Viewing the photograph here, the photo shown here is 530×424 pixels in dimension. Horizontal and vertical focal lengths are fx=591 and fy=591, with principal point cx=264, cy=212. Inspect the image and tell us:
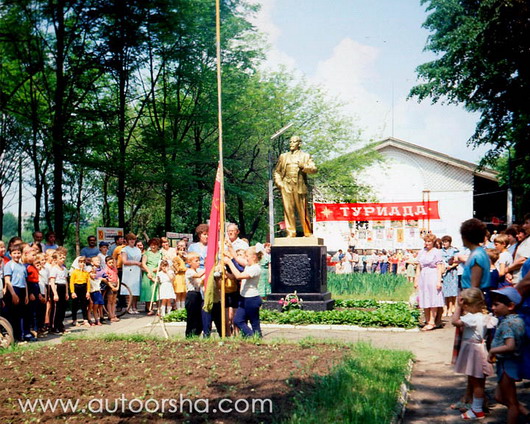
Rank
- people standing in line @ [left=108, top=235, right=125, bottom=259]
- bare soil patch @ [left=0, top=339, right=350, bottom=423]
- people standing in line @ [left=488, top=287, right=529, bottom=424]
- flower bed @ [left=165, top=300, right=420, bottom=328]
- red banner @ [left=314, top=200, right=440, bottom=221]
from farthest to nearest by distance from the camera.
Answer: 1. red banner @ [left=314, top=200, right=440, bottom=221]
2. people standing in line @ [left=108, top=235, right=125, bottom=259]
3. flower bed @ [left=165, top=300, right=420, bottom=328]
4. bare soil patch @ [left=0, top=339, right=350, bottom=423]
5. people standing in line @ [left=488, top=287, right=529, bottom=424]

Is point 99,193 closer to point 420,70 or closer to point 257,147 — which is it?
point 257,147

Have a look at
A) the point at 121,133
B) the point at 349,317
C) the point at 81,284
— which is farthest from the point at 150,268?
the point at 121,133

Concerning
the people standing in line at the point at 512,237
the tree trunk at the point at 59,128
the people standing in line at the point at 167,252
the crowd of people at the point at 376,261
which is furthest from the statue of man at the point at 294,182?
the crowd of people at the point at 376,261

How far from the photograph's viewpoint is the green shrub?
17.3m

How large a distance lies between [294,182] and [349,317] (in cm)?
406

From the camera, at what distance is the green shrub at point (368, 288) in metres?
17.3

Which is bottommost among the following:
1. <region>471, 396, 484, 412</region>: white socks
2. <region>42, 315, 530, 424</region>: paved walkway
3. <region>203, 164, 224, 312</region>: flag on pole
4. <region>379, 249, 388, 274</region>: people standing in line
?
<region>42, 315, 530, 424</region>: paved walkway

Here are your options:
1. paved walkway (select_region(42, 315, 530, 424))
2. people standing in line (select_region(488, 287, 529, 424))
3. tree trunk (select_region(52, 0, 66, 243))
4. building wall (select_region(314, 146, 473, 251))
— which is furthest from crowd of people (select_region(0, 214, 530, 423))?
building wall (select_region(314, 146, 473, 251))

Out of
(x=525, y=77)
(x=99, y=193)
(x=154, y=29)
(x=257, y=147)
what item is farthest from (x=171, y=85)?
(x=99, y=193)

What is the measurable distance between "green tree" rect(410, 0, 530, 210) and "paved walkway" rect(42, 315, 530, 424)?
35.6 ft

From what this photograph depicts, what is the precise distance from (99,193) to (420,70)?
24.3 metres

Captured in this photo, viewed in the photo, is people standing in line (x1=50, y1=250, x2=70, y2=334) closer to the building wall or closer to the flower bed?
the flower bed

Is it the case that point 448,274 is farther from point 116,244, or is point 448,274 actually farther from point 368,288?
point 116,244

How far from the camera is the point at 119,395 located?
19.7ft
